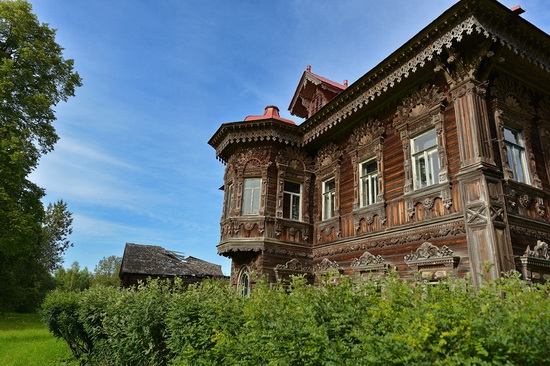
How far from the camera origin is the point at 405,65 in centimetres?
977

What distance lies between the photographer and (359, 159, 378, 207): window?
11.5 m

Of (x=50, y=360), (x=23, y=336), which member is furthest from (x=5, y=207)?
(x=50, y=360)

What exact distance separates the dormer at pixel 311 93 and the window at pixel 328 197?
10.9 ft

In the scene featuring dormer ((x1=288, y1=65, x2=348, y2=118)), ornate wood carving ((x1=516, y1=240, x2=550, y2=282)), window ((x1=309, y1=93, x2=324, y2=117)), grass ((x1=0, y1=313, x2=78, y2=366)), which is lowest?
grass ((x1=0, y1=313, x2=78, y2=366))

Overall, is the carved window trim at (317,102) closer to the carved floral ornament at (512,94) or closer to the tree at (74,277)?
the carved floral ornament at (512,94)

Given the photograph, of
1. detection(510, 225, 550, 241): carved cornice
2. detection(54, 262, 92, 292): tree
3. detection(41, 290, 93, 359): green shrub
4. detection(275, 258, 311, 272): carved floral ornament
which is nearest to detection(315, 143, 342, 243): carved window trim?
detection(275, 258, 311, 272): carved floral ornament

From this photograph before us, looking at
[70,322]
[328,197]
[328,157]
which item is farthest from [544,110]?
[70,322]

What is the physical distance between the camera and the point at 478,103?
8.52 m

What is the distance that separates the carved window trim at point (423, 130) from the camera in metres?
8.98

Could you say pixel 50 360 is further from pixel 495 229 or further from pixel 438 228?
pixel 495 229

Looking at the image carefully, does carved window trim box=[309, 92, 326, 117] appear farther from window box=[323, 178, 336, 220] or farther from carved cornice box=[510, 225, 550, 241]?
carved cornice box=[510, 225, 550, 241]

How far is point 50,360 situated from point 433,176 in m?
14.4

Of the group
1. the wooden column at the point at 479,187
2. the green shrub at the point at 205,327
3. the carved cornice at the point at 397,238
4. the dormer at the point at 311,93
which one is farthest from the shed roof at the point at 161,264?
the wooden column at the point at 479,187

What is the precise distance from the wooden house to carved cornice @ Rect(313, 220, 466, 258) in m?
15.5
